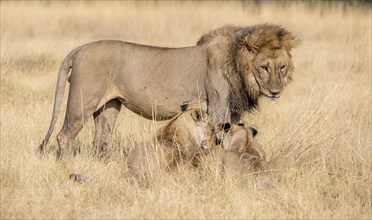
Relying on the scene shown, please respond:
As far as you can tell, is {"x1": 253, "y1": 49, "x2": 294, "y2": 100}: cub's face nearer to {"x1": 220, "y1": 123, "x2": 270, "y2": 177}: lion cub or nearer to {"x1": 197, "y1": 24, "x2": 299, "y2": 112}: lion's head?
{"x1": 197, "y1": 24, "x2": 299, "y2": 112}: lion's head

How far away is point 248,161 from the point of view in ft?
18.0

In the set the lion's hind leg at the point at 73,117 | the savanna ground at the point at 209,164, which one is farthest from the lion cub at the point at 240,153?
the lion's hind leg at the point at 73,117

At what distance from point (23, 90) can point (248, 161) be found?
15.0 ft

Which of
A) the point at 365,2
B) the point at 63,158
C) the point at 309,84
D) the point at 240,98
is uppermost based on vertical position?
the point at 240,98

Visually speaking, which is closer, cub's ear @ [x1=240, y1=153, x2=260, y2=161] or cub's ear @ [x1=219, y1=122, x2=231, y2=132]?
cub's ear @ [x1=240, y1=153, x2=260, y2=161]

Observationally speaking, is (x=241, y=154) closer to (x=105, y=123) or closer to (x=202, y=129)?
(x=202, y=129)

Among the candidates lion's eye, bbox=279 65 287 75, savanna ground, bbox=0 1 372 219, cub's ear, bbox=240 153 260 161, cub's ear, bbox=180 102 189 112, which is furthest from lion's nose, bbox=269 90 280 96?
cub's ear, bbox=240 153 260 161

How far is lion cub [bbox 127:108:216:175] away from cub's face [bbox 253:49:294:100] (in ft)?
1.80

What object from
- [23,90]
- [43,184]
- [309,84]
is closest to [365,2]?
[309,84]

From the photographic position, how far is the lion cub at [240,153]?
5.45 m

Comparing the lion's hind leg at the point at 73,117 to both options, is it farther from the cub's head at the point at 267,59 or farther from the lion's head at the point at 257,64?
the cub's head at the point at 267,59

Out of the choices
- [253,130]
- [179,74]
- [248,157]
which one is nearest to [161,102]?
[179,74]

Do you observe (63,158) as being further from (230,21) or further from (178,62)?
(230,21)

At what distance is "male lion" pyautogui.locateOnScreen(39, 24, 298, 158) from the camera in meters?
6.38
